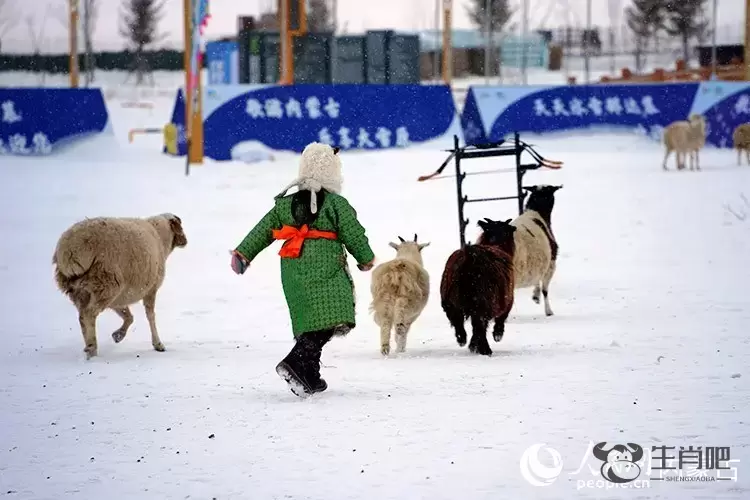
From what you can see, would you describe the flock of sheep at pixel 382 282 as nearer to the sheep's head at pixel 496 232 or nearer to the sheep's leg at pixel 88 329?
the sheep's leg at pixel 88 329

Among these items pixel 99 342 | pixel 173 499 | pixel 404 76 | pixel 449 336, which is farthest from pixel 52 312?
pixel 404 76

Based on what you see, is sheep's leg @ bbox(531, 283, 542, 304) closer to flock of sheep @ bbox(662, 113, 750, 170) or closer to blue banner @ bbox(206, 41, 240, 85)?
flock of sheep @ bbox(662, 113, 750, 170)

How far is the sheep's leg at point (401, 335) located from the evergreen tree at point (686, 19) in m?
64.7

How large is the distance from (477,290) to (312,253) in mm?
1732

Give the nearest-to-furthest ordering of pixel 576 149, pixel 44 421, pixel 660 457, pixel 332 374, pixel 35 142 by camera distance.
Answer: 1. pixel 660 457
2. pixel 44 421
3. pixel 332 374
4. pixel 35 142
5. pixel 576 149

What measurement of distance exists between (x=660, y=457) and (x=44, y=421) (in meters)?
3.15

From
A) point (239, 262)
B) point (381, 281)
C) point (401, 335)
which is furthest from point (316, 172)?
point (401, 335)

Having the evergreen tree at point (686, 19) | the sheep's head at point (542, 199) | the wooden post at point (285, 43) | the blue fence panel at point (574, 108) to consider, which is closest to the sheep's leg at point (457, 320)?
the sheep's head at point (542, 199)

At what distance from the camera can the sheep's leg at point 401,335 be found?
8.55m

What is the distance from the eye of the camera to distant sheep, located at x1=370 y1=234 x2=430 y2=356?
8.44m

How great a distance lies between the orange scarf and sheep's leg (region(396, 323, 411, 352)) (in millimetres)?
1737

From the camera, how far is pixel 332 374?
777cm

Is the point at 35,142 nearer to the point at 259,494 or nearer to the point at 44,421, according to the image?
the point at 44,421

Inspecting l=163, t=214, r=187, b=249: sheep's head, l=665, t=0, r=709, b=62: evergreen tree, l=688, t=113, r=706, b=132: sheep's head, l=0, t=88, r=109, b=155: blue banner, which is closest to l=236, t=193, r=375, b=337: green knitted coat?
l=163, t=214, r=187, b=249: sheep's head
